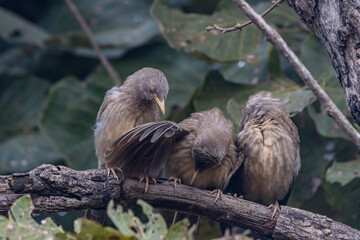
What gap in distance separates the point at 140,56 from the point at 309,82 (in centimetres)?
411

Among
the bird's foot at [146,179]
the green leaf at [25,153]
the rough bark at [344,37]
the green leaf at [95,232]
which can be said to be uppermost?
the rough bark at [344,37]

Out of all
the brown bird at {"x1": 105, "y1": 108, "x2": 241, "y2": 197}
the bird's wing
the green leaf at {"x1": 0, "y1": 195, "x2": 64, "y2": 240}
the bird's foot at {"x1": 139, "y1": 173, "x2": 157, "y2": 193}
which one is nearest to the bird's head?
the brown bird at {"x1": 105, "y1": 108, "x2": 241, "y2": 197}

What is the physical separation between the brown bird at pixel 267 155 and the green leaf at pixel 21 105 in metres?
3.41

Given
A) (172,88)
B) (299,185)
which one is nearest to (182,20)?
(172,88)

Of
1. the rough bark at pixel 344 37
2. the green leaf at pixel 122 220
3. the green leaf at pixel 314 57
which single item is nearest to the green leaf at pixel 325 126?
the green leaf at pixel 314 57

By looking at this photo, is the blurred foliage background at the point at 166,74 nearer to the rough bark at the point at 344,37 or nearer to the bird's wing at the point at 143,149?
the bird's wing at the point at 143,149

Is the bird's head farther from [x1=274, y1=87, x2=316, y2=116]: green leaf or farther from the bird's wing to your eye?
[x1=274, y1=87, x2=316, y2=116]: green leaf

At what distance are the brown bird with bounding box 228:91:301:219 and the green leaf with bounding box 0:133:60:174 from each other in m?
2.83

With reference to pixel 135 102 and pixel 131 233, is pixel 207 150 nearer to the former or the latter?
pixel 135 102

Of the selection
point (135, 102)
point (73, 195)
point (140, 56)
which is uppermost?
point (140, 56)

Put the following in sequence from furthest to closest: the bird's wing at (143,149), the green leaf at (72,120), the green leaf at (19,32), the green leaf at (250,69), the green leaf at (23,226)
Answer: the green leaf at (19,32) → the green leaf at (72,120) → the green leaf at (250,69) → the bird's wing at (143,149) → the green leaf at (23,226)

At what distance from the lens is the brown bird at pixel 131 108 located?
4.48 meters

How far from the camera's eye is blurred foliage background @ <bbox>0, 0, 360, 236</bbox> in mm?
5598

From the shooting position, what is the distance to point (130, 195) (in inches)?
151
